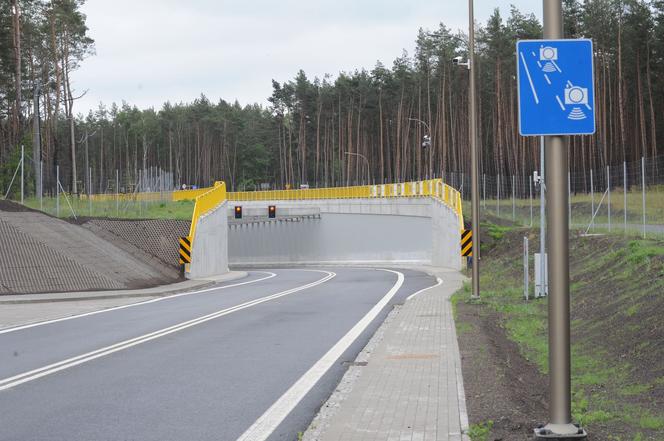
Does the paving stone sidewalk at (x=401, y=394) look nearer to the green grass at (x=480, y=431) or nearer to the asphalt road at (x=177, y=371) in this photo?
the green grass at (x=480, y=431)

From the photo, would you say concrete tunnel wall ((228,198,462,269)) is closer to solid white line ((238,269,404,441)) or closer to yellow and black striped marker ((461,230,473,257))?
yellow and black striped marker ((461,230,473,257))

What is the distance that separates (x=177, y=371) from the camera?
10781mm

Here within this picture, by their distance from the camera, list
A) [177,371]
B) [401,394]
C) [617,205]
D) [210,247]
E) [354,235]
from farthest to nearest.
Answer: [354,235] < [210,247] < [617,205] < [177,371] < [401,394]

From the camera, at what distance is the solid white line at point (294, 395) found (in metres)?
7.33

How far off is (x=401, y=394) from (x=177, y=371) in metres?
3.57

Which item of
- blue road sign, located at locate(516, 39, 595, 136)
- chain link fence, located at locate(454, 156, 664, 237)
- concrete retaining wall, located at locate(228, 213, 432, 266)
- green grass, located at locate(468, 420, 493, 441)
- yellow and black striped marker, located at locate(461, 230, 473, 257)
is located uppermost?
blue road sign, located at locate(516, 39, 595, 136)

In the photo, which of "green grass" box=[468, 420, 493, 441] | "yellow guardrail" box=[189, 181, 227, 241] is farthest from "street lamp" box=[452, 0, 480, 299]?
"yellow guardrail" box=[189, 181, 227, 241]

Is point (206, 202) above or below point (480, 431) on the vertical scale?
above

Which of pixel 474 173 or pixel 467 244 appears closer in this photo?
pixel 474 173

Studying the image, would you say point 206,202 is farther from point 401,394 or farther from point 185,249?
point 401,394

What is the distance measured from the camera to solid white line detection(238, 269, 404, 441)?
24.1ft

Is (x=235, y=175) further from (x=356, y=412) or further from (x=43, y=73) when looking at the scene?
(x=356, y=412)

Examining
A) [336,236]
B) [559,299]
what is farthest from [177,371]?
[336,236]

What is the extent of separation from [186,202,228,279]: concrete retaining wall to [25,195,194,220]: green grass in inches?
69.6
